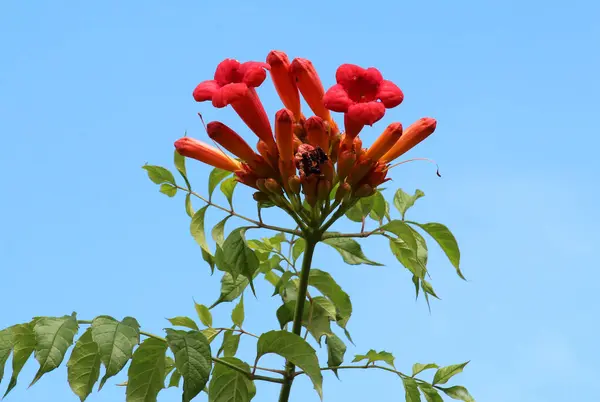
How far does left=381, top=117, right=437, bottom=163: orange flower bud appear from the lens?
3896mm

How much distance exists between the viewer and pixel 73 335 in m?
3.19

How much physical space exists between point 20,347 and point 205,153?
138cm

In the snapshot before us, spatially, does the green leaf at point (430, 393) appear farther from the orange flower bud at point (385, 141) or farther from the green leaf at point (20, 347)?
the green leaf at point (20, 347)

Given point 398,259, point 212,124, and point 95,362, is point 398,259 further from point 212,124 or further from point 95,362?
point 95,362

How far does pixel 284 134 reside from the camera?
367cm

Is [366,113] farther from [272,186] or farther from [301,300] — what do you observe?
[301,300]

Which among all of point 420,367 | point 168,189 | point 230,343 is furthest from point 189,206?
point 420,367

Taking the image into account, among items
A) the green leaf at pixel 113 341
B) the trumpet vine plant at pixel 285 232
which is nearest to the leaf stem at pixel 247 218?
the trumpet vine plant at pixel 285 232

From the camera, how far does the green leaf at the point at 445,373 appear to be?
420cm

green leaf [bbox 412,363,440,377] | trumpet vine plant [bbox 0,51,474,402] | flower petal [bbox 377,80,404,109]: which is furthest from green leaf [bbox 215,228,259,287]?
green leaf [bbox 412,363,440,377]

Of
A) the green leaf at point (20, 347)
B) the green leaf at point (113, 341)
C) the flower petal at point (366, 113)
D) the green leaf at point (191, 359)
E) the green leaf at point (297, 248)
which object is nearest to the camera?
the green leaf at point (113, 341)

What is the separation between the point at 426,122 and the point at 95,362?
2.08 m

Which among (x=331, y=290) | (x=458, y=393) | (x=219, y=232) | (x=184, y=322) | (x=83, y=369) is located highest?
(x=219, y=232)

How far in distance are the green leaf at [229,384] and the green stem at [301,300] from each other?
0.82 feet
